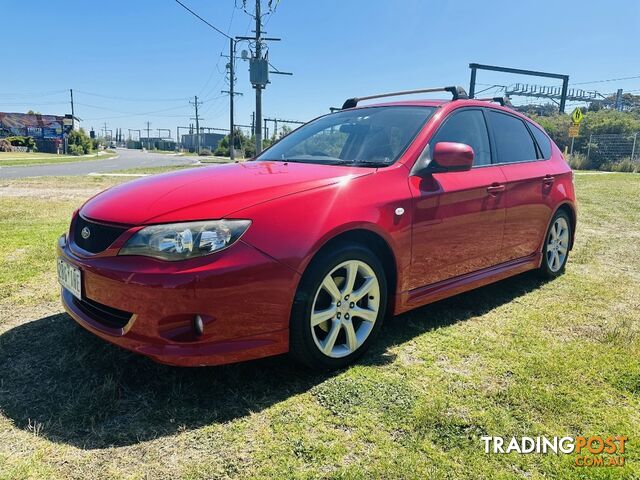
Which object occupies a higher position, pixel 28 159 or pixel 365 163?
pixel 365 163

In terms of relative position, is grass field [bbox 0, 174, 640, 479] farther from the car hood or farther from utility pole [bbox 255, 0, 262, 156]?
utility pole [bbox 255, 0, 262, 156]

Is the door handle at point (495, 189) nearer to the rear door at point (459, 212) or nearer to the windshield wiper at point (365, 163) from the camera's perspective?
the rear door at point (459, 212)

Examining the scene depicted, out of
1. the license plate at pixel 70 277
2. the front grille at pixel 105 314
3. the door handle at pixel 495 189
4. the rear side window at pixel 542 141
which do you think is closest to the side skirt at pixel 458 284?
the door handle at pixel 495 189

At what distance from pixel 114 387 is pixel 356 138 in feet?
7.42

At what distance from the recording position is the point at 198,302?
7.26 ft

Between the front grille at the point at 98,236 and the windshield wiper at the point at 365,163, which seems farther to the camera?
the windshield wiper at the point at 365,163

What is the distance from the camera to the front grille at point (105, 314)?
239 cm

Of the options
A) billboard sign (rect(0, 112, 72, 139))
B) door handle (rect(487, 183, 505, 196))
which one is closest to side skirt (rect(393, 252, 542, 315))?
door handle (rect(487, 183, 505, 196))

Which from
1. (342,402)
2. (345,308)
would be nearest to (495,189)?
(345,308)

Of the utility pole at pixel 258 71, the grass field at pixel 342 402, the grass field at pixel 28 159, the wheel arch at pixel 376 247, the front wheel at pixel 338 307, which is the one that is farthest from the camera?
the grass field at pixel 28 159

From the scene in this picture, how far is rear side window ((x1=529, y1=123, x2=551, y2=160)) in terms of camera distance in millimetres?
4530

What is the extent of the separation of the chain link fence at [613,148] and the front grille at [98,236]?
31.6 meters

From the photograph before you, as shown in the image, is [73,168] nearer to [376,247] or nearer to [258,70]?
[258,70]

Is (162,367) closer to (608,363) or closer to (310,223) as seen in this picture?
(310,223)
